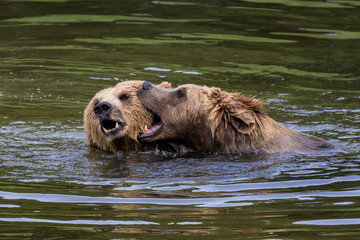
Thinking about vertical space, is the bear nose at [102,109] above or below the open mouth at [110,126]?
above

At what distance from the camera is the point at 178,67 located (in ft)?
50.5

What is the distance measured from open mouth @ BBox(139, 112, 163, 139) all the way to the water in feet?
1.08

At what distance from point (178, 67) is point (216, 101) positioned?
585 cm

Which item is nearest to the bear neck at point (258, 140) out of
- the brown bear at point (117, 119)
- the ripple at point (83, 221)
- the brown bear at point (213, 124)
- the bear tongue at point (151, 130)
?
the brown bear at point (213, 124)

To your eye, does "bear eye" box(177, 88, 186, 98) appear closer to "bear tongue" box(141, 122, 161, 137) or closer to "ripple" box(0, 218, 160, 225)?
"bear tongue" box(141, 122, 161, 137)

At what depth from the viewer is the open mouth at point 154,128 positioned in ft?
31.7

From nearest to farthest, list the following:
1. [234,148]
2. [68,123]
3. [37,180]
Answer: [37,180] → [234,148] → [68,123]

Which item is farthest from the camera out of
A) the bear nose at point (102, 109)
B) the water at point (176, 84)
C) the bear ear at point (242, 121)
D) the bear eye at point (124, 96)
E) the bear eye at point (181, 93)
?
the bear eye at point (124, 96)

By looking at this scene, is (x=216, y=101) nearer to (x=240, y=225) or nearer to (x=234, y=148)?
(x=234, y=148)

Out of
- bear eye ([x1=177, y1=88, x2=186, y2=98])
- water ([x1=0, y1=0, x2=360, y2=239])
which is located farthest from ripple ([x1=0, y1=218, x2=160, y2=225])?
bear eye ([x1=177, y1=88, x2=186, y2=98])

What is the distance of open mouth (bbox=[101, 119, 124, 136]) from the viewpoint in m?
9.66

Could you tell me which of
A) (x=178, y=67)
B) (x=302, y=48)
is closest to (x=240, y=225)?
(x=178, y=67)

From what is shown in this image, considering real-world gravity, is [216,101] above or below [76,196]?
above

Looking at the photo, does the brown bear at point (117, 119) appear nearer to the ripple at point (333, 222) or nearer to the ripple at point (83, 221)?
the ripple at point (83, 221)
